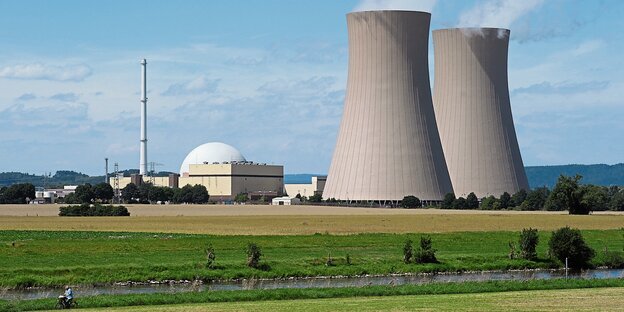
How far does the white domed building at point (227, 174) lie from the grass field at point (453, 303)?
89.2 meters

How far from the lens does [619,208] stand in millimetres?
75250

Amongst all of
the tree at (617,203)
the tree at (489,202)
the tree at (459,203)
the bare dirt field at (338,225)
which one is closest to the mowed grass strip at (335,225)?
the bare dirt field at (338,225)

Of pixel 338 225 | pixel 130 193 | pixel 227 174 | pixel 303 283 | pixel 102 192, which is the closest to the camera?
pixel 303 283

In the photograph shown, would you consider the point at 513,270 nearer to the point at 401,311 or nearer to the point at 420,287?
the point at 420,287

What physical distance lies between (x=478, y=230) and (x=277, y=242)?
37.2 ft

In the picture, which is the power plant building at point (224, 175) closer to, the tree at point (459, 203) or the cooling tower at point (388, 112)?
the tree at point (459, 203)

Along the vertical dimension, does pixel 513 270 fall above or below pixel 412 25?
below

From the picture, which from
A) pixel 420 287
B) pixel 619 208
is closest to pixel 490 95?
pixel 619 208

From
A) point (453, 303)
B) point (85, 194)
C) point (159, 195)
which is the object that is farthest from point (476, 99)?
point (453, 303)

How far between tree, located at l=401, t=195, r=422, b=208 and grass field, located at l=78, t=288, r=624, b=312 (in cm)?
4497

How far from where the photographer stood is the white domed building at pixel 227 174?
111000 millimetres

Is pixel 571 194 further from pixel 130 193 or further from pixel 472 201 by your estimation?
pixel 130 193

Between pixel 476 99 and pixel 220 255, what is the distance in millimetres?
38917

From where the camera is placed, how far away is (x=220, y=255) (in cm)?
3133
